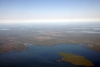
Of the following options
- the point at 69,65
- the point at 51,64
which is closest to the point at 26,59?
the point at 51,64

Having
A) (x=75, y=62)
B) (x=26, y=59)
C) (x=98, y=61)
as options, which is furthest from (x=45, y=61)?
(x=98, y=61)

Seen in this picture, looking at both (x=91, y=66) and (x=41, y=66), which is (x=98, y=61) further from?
(x=41, y=66)

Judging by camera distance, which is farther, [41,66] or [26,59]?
[26,59]

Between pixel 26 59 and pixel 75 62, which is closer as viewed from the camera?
pixel 75 62

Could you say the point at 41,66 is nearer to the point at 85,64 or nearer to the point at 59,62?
the point at 59,62

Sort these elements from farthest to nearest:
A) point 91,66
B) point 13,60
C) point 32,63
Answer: point 13,60
point 32,63
point 91,66

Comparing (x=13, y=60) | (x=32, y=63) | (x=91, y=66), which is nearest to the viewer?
(x=91, y=66)

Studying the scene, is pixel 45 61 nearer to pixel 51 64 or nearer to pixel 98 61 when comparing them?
pixel 51 64

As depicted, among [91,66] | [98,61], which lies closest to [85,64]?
[91,66]
